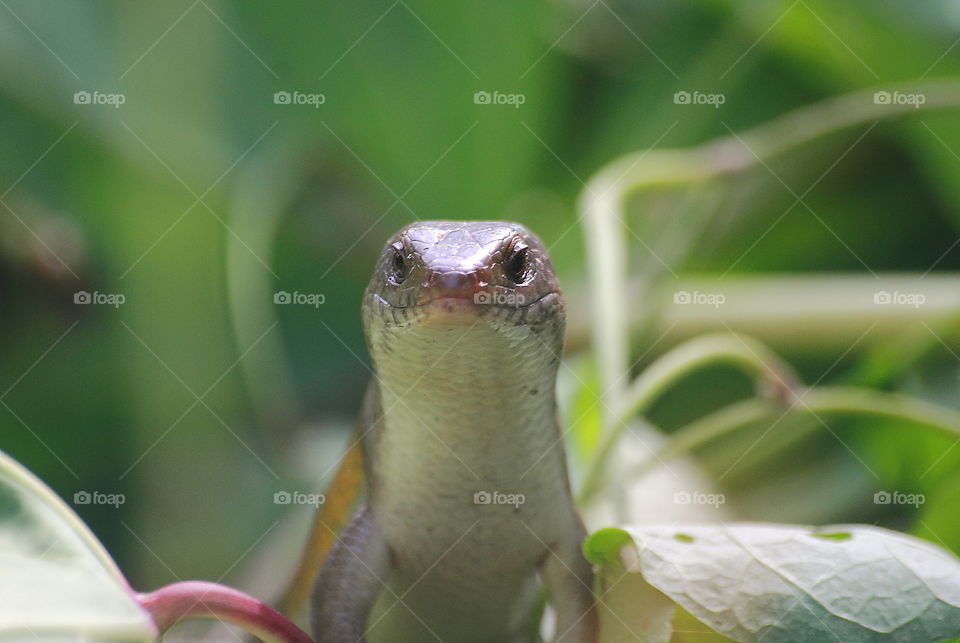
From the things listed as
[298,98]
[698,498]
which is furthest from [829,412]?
[298,98]

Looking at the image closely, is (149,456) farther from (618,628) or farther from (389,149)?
(618,628)

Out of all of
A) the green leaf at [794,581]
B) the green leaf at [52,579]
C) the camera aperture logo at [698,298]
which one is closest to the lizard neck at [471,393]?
the green leaf at [794,581]

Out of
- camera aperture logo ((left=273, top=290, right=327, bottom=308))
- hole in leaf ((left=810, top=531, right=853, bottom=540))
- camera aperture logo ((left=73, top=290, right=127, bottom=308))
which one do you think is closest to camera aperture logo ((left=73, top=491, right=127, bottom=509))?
camera aperture logo ((left=73, top=290, right=127, bottom=308))

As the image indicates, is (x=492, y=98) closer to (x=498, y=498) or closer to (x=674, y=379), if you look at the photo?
(x=674, y=379)

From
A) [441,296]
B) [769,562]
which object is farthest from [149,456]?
[769,562]

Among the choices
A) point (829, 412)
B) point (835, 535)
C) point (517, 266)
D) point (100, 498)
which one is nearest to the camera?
point (835, 535)
